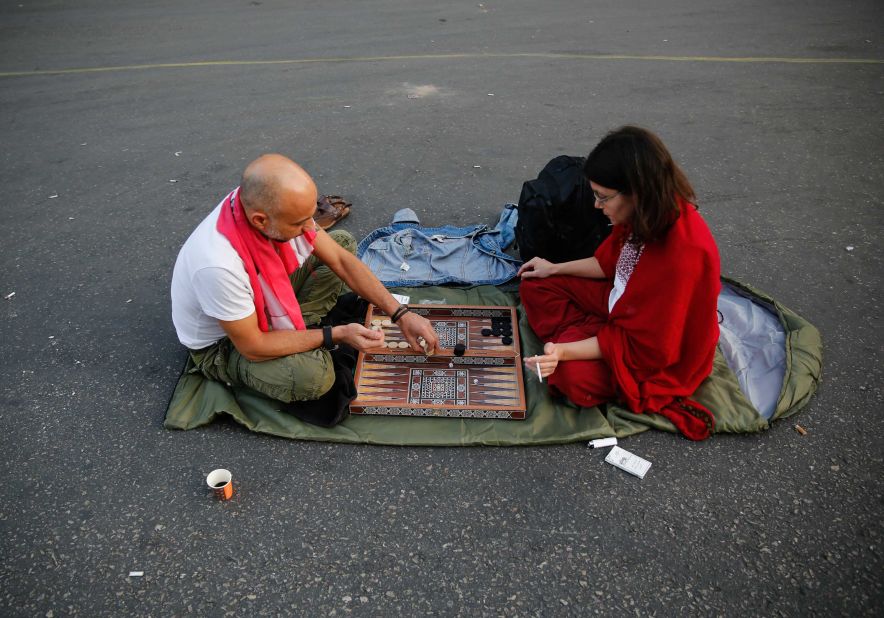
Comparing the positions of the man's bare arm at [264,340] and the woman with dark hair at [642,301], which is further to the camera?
the man's bare arm at [264,340]

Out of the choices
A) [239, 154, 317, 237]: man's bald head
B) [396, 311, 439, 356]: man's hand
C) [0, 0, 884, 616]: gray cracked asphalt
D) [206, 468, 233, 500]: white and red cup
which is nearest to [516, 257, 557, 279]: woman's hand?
[396, 311, 439, 356]: man's hand

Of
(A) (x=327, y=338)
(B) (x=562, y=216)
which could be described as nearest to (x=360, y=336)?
(A) (x=327, y=338)

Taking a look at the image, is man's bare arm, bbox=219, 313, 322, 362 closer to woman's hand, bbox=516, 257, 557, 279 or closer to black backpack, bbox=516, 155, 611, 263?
woman's hand, bbox=516, 257, 557, 279

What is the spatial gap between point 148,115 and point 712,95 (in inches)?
268

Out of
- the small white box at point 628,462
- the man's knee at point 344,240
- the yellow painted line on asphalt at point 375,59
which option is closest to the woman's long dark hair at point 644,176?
the small white box at point 628,462

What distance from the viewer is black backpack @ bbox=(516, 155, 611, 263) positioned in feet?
13.8

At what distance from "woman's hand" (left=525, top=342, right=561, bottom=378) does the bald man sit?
2.07 feet

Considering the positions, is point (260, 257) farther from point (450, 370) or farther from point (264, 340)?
point (450, 370)

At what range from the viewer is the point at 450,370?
372 cm

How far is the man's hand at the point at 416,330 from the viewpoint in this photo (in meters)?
3.52

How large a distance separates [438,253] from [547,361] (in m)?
1.90

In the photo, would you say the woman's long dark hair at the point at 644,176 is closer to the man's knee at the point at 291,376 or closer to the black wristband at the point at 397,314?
the black wristband at the point at 397,314

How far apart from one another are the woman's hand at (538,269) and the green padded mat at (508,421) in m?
0.73

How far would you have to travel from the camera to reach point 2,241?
514 cm
